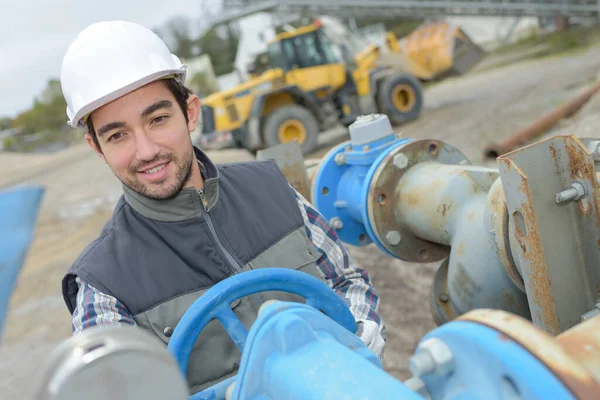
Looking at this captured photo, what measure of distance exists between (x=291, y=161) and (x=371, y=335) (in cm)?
128

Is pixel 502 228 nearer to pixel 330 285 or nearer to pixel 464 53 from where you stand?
pixel 330 285

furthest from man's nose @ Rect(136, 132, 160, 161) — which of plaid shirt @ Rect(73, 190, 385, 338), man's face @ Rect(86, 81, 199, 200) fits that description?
plaid shirt @ Rect(73, 190, 385, 338)

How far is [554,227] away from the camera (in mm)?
1156

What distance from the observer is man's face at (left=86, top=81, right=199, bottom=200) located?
143cm

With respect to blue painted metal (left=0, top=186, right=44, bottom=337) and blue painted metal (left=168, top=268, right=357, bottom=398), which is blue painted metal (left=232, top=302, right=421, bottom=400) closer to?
blue painted metal (left=168, top=268, right=357, bottom=398)

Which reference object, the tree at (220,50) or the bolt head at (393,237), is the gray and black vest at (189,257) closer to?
the bolt head at (393,237)

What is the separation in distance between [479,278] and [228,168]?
82cm

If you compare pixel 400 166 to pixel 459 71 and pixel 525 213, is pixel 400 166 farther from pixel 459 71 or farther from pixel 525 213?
pixel 459 71

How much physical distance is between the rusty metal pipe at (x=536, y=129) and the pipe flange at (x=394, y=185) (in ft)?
9.99

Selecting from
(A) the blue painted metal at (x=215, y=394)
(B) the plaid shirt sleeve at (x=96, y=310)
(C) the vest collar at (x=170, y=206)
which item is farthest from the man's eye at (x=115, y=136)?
(A) the blue painted metal at (x=215, y=394)

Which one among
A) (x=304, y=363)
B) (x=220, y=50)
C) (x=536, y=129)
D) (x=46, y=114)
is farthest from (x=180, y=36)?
(x=304, y=363)

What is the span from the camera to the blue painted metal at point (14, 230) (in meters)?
6.20

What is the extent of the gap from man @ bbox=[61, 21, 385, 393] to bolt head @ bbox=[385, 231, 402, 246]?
0.41 meters

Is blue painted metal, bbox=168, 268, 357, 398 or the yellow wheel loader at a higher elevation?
blue painted metal, bbox=168, 268, 357, 398
